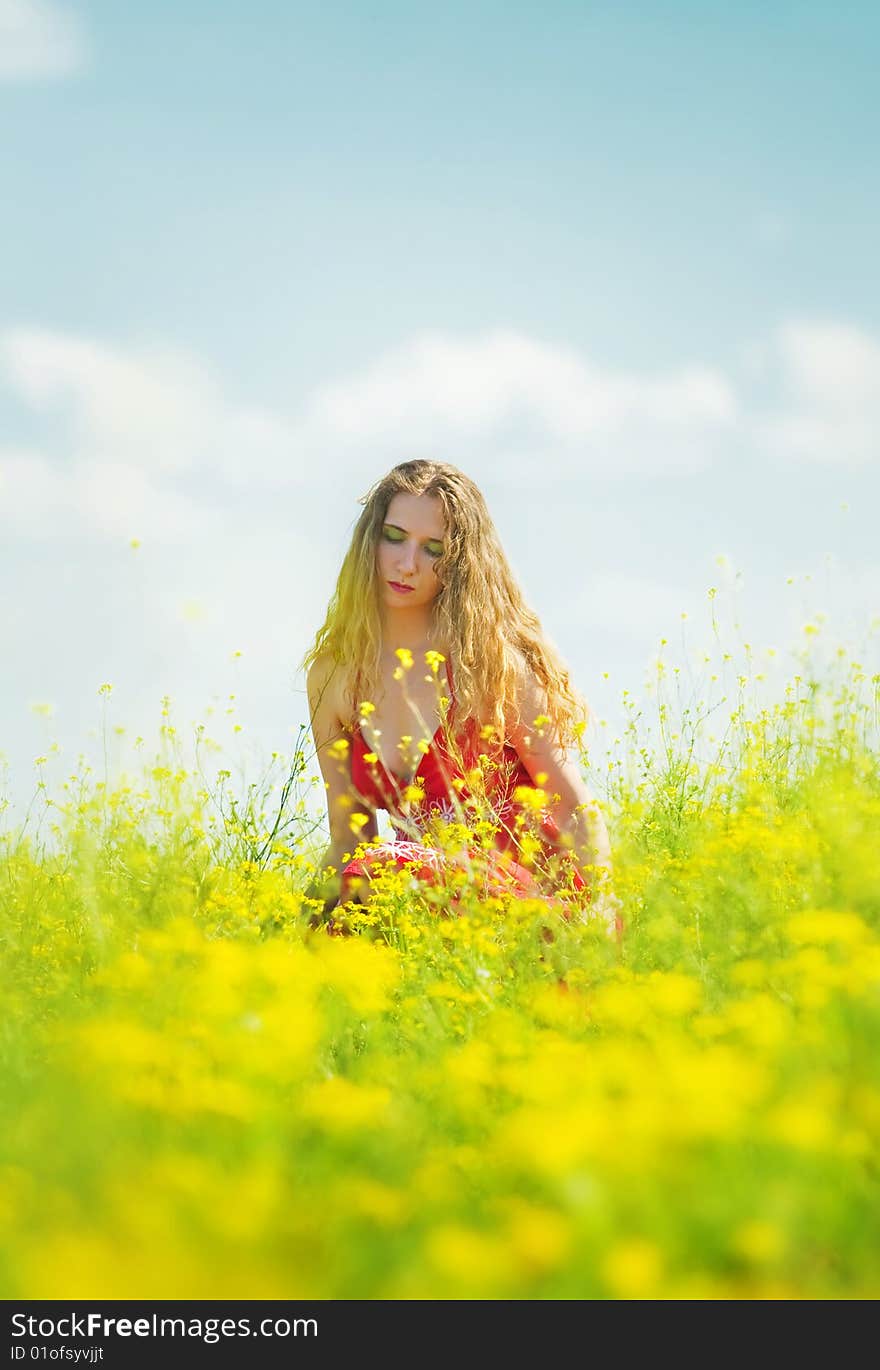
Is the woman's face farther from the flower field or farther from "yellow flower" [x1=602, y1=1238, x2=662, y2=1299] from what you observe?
"yellow flower" [x1=602, y1=1238, x2=662, y2=1299]

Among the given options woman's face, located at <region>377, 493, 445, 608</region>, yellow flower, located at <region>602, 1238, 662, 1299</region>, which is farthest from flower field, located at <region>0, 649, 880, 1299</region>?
woman's face, located at <region>377, 493, 445, 608</region>

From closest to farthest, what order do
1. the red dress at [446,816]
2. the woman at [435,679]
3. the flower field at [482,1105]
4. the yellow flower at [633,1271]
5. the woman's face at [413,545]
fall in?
the yellow flower at [633,1271]
the flower field at [482,1105]
the red dress at [446,816]
the woman at [435,679]
the woman's face at [413,545]

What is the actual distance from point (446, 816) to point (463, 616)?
2.90 feet

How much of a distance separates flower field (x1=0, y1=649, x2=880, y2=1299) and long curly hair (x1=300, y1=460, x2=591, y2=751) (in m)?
1.45

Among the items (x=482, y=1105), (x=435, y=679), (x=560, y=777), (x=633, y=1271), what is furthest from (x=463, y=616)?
(x=633, y=1271)

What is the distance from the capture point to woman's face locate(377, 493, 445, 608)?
4.89m

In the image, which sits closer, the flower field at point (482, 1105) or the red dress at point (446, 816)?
the flower field at point (482, 1105)

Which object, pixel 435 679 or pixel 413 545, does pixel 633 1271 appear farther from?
pixel 413 545

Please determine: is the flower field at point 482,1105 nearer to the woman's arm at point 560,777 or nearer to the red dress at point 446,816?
the red dress at point 446,816

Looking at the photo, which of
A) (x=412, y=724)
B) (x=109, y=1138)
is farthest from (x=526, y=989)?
(x=412, y=724)

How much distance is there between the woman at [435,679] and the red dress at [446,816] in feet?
0.03

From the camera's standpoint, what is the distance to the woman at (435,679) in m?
4.64

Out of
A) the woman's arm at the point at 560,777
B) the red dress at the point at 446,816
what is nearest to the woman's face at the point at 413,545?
the red dress at the point at 446,816

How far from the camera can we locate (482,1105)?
2123 millimetres
